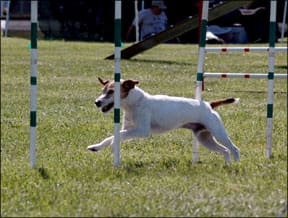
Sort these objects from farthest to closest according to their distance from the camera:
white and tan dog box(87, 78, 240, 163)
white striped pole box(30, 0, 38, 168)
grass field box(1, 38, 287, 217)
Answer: white and tan dog box(87, 78, 240, 163) < white striped pole box(30, 0, 38, 168) < grass field box(1, 38, 287, 217)

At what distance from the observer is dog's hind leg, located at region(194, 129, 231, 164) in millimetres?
7074

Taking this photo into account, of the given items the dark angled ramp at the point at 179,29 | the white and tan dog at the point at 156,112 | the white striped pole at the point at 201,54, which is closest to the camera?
the white striped pole at the point at 201,54

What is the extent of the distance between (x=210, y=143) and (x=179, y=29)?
36.4 feet

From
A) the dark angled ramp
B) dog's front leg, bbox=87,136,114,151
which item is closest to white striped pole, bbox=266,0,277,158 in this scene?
dog's front leg, bbox=87,136,114,151

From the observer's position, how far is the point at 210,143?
718 cm

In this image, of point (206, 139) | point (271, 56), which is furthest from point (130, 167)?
point (271, 56)

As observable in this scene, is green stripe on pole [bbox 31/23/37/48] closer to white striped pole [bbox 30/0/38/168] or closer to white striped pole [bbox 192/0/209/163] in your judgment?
white striped pole [bbox 30/0/38/168]

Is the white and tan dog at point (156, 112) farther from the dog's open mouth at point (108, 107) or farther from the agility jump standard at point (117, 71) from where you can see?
the agility jump standard at point (117, 71)

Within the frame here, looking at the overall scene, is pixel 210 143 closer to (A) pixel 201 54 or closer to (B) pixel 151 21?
(A) pixel 201 54

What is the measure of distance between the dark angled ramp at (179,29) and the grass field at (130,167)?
12.5ft

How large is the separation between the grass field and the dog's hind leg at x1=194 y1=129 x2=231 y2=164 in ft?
0.27

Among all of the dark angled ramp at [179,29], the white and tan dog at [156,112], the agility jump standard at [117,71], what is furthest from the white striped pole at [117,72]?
the dark angled ramp at [179,29]

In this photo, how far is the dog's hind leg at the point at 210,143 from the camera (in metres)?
7.07

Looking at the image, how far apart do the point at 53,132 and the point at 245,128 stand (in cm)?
207
